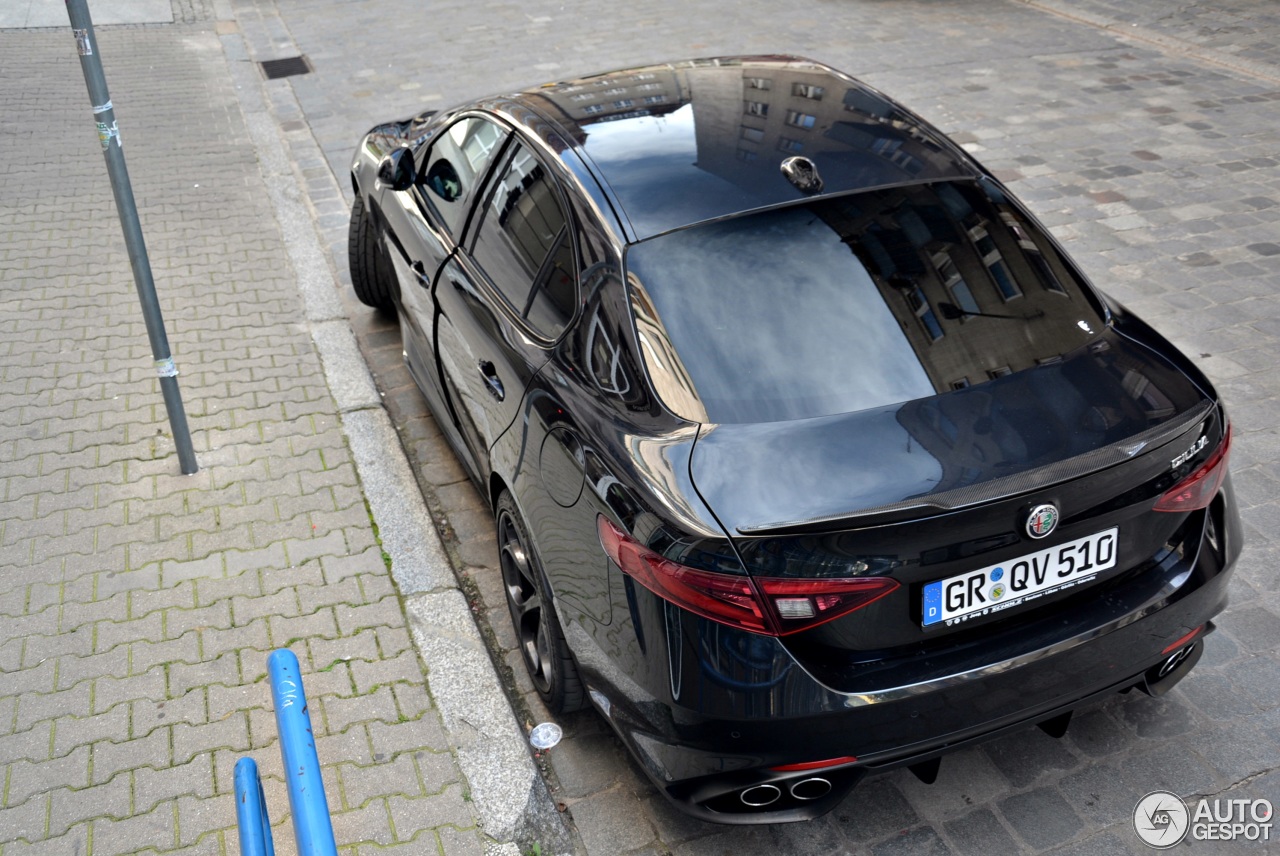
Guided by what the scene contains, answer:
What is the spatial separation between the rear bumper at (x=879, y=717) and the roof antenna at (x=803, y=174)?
4.58 ft

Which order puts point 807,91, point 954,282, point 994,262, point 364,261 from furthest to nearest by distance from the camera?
point 364,261 < point 807,91 < point 994,262 < point 954,282

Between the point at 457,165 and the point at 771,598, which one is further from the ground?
the point at 457,165

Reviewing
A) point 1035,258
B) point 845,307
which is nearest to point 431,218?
point 845,307

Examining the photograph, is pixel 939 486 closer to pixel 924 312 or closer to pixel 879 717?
pixel 879 717

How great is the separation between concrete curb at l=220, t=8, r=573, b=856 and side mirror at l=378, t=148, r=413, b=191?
3.69 ft

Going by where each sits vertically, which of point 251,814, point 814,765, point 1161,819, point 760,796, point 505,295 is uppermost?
point 505,295

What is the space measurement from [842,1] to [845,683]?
11.8 meters

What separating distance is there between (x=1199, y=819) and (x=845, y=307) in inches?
66.9

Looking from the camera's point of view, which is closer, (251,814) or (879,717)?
(251,814)

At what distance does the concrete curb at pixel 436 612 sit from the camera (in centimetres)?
324

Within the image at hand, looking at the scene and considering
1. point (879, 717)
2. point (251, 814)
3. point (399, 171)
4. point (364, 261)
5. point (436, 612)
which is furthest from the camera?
point (364, 261)

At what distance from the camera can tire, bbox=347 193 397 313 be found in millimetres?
5770

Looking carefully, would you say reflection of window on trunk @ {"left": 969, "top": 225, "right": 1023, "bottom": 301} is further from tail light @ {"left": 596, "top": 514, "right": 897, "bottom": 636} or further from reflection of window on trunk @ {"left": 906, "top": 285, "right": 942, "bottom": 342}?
tail light @ {"left": 596, "top": 514, "right": 897, "bottom": 636}

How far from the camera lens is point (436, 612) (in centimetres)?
399
